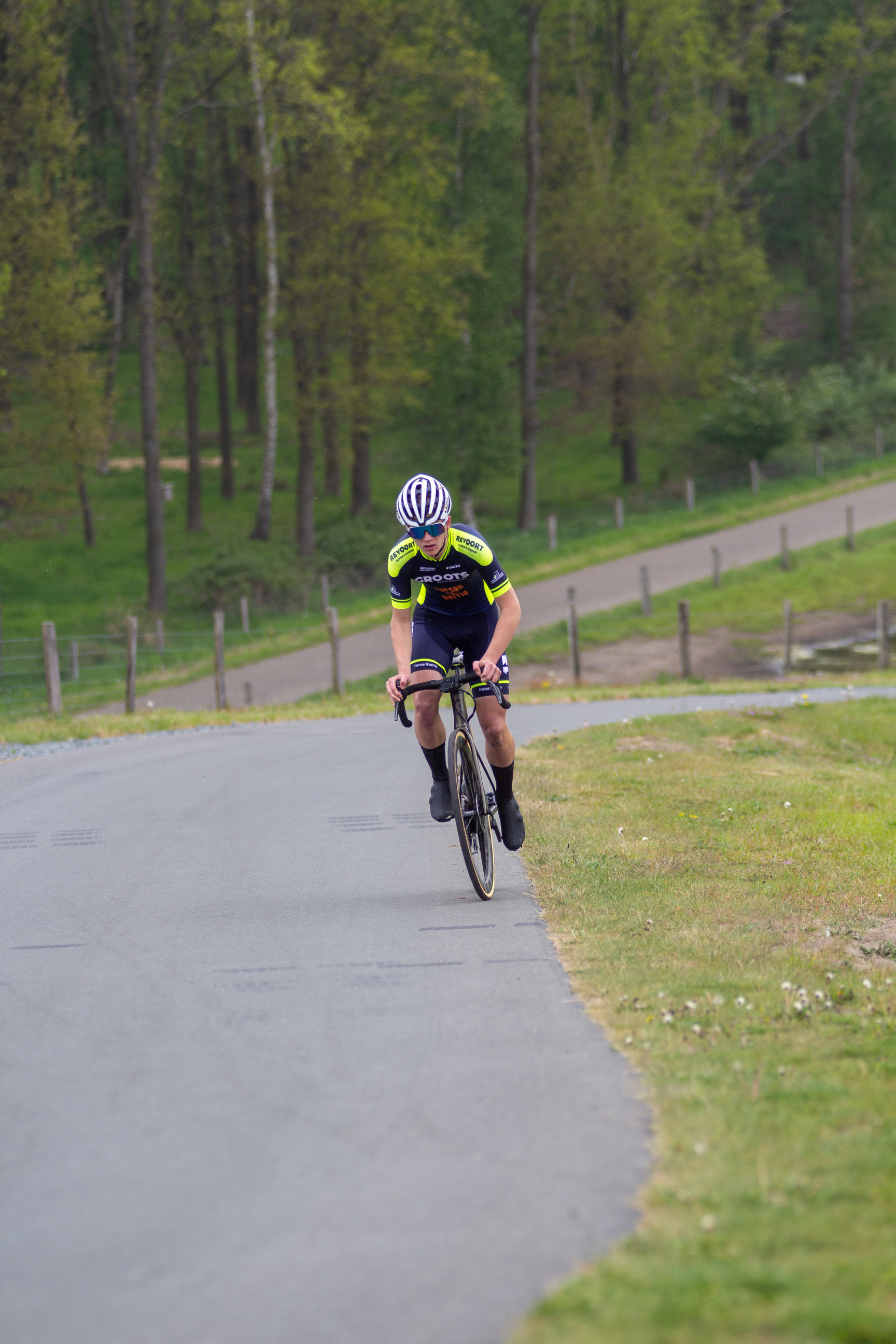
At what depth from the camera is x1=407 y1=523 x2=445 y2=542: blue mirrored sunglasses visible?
7297 mm

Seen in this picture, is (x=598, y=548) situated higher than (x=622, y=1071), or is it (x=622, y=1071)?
(x=622, y=1071)

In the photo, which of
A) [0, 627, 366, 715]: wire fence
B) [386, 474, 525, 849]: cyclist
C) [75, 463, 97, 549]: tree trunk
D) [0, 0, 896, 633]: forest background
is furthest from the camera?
[75, 463, 97, 549]: tree trunk

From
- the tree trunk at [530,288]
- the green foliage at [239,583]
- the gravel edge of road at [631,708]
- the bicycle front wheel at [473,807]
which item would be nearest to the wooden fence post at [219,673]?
the gravel edge of road at [631,708]

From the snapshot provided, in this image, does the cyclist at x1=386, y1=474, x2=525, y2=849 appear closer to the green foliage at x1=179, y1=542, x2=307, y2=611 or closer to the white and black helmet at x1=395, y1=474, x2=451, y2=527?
the white and black helmet at x1=395, y1=474, x2=451, y2=527

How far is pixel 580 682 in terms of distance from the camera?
83.3 feet

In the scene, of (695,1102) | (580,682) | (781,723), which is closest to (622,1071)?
(695,1102)

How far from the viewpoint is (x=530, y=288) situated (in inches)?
1775

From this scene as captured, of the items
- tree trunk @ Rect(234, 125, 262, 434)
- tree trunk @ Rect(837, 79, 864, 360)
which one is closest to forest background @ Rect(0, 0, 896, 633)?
tree trunk @ Rect(234, 125, 262, 434)

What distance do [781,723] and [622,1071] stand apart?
455 inches

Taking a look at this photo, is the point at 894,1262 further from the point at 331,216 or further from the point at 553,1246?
the point at 331,216

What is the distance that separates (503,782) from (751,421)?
4126 centimetres

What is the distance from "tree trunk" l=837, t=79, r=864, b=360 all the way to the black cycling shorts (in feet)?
180

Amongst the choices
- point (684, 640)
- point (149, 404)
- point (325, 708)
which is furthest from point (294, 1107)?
point (149, 404)

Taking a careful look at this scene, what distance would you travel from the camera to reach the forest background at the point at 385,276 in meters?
34.7
